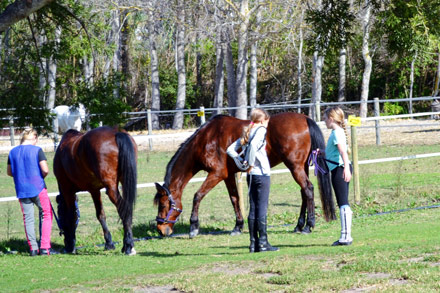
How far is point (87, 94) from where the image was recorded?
11000 mm

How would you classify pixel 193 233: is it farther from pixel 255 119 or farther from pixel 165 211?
pixel 255 119

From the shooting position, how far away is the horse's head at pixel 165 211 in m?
10.2

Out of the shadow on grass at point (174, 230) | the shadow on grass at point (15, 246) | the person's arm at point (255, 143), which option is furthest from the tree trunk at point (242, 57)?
the person's arm at point (255, 143)

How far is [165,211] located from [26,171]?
2.22 metres

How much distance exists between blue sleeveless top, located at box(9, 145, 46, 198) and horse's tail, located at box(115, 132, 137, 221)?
1.12m

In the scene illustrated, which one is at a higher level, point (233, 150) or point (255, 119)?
point (255, 119)

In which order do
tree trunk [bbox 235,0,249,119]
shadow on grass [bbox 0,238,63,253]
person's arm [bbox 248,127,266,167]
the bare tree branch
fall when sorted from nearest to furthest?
the bare tree branch < person's arm [bbox 248,127,266,167] < shadow on grass [bbox 0,238,63,253] < tree trunk [bbox 235,0,249,119]

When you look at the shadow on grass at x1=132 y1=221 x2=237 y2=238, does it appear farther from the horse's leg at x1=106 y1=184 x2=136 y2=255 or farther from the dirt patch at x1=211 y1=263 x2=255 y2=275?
the dirt patch at x1=211 y1=263 x2=255 y2=275

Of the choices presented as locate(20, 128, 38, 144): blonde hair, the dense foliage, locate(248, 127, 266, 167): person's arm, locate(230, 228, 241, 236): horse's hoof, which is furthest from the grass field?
the dense foliage

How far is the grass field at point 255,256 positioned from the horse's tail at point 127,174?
63cm

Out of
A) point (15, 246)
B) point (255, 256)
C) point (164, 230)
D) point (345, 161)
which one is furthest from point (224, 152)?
point (15, 246)

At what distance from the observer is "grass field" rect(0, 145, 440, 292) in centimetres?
611

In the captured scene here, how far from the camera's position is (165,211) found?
1023 cm

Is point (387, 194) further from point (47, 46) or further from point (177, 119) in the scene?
point (177, 119)
